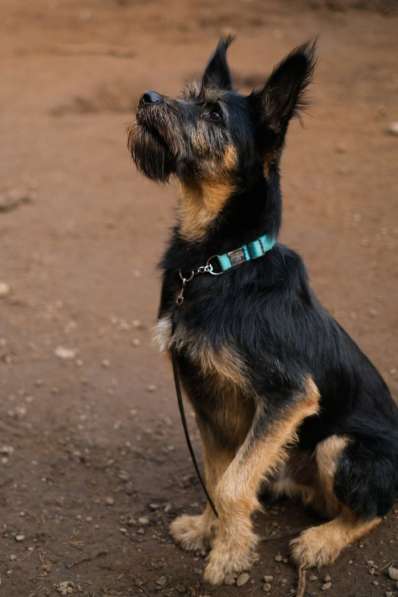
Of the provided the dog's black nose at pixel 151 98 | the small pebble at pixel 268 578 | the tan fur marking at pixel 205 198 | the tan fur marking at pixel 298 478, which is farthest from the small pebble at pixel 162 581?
the dog's black nose at pixel 151 98

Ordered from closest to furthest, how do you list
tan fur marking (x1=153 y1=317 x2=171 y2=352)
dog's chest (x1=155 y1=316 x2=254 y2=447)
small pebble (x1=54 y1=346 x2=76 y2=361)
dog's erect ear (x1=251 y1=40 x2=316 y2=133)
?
1. dog's erect ear (x1=251 y1=40 x2=316 y2=133)
2. dog's chest (x1=155 y1=316 x2=254 y2=447)
3. tan fur marking (x1=153 y1=317 x2=171 y2=352)
4. small pebble (x1=54 y1=346 x2=76 y2=361)

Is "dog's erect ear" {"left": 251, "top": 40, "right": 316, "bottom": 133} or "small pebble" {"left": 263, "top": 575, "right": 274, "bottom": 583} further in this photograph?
"small pebble" {"left": 263, "top": 575, "right": 274, "bottom": 583}

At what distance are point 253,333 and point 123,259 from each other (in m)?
3.89

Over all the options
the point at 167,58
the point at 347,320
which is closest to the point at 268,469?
the point at 347,320

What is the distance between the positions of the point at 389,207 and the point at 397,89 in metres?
3.14

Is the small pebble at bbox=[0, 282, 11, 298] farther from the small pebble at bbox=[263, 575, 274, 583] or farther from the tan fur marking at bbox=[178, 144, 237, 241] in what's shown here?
the small pebble at bbox=[263, 575, 274, 583]

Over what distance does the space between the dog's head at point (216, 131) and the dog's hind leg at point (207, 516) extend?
5.15ft

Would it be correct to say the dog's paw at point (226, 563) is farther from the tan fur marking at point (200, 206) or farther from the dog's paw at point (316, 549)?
the tan fur marking at point (200, 206)

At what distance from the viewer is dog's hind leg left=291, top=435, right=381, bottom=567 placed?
388 centimetres

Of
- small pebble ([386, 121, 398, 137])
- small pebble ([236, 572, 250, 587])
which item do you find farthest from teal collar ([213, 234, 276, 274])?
small pebble ([386, 121, 398, 137])

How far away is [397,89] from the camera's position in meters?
10.3

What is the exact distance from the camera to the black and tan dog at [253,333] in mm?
3676

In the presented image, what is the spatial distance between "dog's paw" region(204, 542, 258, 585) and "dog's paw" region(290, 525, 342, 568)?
0.29 metres

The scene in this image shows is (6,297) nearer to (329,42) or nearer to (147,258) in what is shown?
(147,258)
